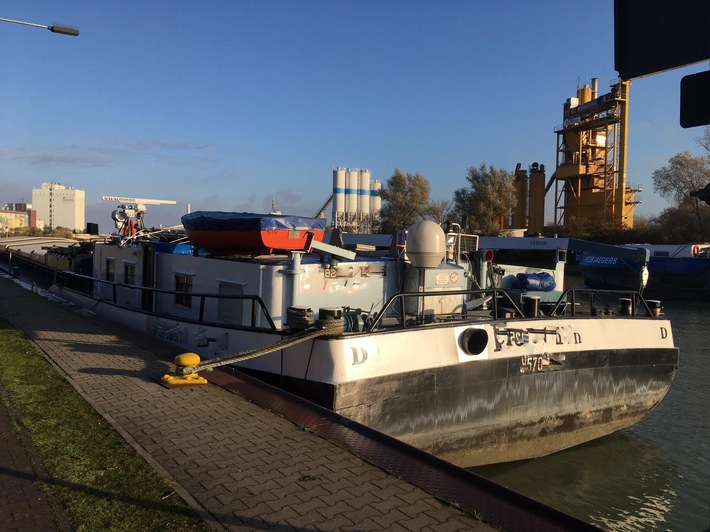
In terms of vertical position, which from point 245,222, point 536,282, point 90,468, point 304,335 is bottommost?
point 90,468

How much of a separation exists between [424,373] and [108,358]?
4.90 meters

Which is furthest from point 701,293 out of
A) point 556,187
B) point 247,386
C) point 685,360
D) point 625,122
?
point 247,386

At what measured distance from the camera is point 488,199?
2741 inches

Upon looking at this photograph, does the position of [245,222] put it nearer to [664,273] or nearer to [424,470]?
[424,470]

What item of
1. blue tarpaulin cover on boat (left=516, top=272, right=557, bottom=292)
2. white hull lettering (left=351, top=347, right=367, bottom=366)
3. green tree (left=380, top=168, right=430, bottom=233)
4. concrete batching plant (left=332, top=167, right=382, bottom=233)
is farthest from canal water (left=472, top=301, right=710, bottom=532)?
concrete batching plant (left=332, top=167, right=382, bottom=233)

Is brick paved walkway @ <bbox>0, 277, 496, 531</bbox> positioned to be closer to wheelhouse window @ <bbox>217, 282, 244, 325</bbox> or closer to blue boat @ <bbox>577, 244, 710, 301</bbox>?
wheelhouse window @ <bbox>217, 282, 244, 325</bbox>

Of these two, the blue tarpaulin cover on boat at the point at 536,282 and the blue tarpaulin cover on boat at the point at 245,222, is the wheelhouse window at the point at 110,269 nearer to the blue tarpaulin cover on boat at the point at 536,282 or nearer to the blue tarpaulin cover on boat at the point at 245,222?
the blue tarpaulin cover on boat at the point at 245,222

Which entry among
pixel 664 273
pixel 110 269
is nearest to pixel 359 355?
pixel 110 269

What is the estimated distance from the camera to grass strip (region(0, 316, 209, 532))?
12.4 feet

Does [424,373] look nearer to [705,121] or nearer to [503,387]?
[503,387]

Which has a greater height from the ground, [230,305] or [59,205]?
[59,205]

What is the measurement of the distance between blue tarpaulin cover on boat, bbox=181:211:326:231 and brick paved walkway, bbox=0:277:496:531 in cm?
246

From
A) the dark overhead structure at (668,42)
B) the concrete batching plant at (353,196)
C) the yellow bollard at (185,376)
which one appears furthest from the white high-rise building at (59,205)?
the dark overhead structure at (668,42)

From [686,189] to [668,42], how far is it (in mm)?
68465
